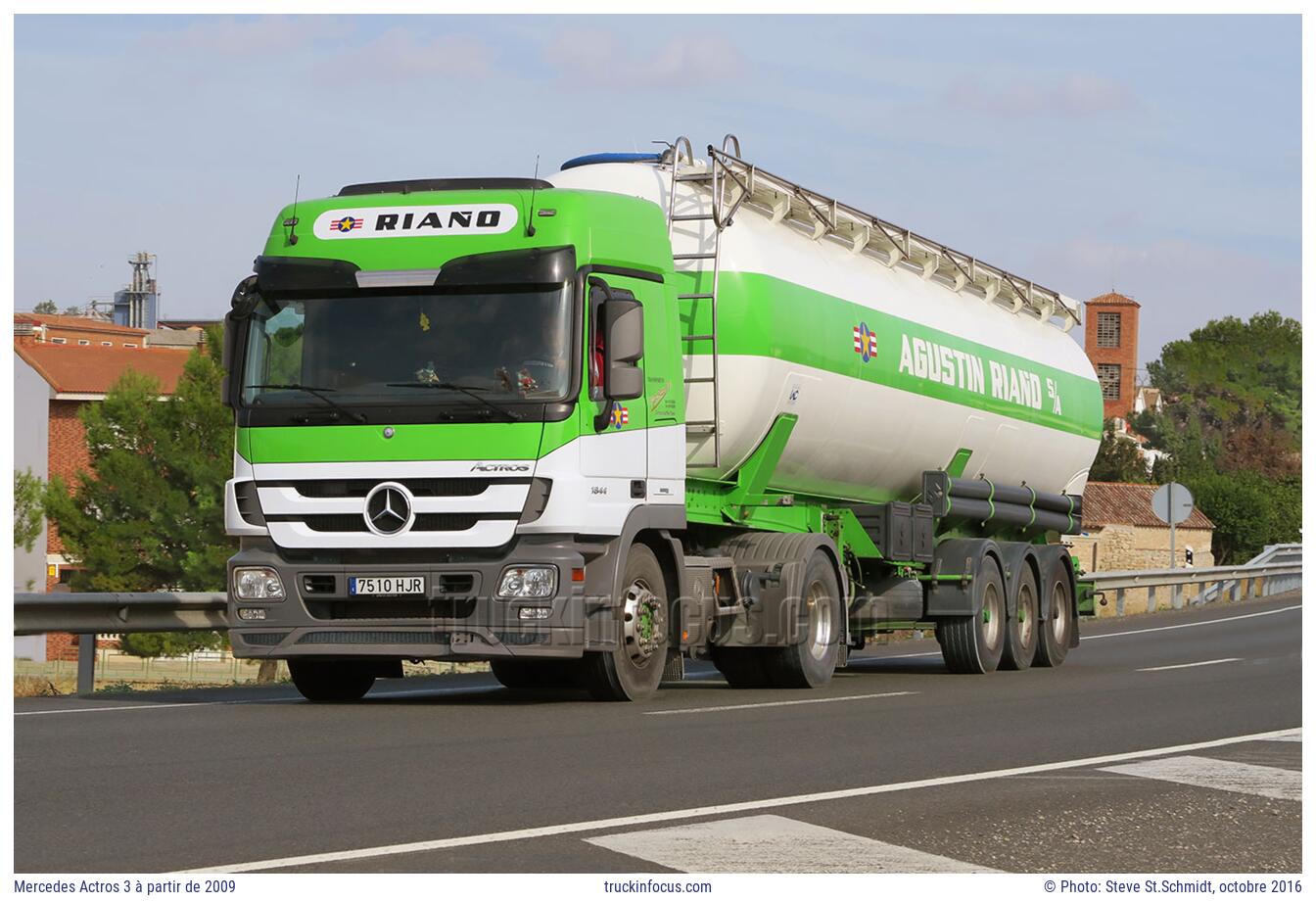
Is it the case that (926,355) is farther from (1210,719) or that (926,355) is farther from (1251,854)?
(1251,854)

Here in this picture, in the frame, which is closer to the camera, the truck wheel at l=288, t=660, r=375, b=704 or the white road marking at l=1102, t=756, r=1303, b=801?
the white road marking at l=1102, t=756, r=1303, b=801

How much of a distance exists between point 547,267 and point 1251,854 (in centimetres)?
702

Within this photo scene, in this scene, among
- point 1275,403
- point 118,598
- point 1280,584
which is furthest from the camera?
point 1275,403

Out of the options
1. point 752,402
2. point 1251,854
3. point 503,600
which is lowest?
point 1251,854

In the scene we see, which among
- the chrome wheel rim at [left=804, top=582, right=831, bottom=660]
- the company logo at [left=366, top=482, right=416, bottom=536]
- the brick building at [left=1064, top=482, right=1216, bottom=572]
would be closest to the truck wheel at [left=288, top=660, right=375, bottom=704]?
the company logo at [left=366, top=482, right=416, bottom=536]

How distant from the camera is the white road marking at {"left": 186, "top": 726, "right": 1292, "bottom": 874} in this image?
667 centimetres

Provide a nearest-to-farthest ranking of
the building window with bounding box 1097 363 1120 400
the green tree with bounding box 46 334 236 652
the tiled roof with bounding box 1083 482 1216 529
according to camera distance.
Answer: the green tree with bounding box 46 334 236 652 < the tiled roof with bounding box 1083 482 1216 529 < the building window with bounding box 1097 363 1120 400

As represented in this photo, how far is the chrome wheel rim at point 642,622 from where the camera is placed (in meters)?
13.6

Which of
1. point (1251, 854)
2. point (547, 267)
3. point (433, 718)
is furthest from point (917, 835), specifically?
point (547, 267)

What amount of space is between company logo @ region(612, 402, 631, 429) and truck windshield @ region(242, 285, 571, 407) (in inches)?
22.0

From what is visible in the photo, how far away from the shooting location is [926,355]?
1853 centimetres

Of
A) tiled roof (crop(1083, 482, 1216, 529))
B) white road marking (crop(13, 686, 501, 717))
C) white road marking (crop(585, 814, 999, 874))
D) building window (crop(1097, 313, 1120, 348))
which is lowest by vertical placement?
white road marking (crop(585, 814, 999, 874))

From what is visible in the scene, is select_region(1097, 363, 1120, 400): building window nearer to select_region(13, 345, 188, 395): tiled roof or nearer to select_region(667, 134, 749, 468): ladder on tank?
select_region(13, 345, 188, 395): tiled roof

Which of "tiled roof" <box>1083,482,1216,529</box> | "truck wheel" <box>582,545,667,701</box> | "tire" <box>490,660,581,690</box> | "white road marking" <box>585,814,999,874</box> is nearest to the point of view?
"white road marking" <box>585,814,999,874</box>
